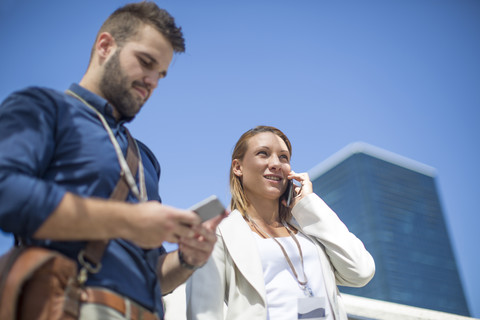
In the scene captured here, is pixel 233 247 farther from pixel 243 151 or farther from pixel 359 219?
pixel 359 219

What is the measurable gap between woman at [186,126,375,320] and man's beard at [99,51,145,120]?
1313 millimetres

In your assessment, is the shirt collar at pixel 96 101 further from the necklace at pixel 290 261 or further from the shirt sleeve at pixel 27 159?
the necklace at pixel 290 261

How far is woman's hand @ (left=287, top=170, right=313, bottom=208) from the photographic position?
331 centimetres

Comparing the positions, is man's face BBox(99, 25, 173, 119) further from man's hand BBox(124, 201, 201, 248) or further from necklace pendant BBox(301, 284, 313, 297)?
necklace pendant BBox(301, 284, 313, 297)

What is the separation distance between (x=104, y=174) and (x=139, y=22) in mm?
858

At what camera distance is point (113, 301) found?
4.43 feet

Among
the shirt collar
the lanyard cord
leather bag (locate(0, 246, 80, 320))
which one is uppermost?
the shirt collar

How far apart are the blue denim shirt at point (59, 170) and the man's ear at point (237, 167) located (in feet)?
6.24

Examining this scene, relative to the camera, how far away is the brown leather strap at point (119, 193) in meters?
1.37

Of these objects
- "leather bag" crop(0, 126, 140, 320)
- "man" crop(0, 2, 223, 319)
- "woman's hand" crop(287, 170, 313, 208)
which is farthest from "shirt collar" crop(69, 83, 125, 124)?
"woman's hand" crop(287, 170, 313, 208)

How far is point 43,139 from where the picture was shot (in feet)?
4.63

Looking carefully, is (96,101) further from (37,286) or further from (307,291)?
(307,291)

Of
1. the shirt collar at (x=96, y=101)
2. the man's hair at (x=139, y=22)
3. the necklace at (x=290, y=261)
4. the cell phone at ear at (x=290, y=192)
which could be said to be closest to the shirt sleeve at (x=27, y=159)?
the shirt collar at (x=96, y=101)

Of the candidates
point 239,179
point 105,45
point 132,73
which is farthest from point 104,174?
point 239,179
